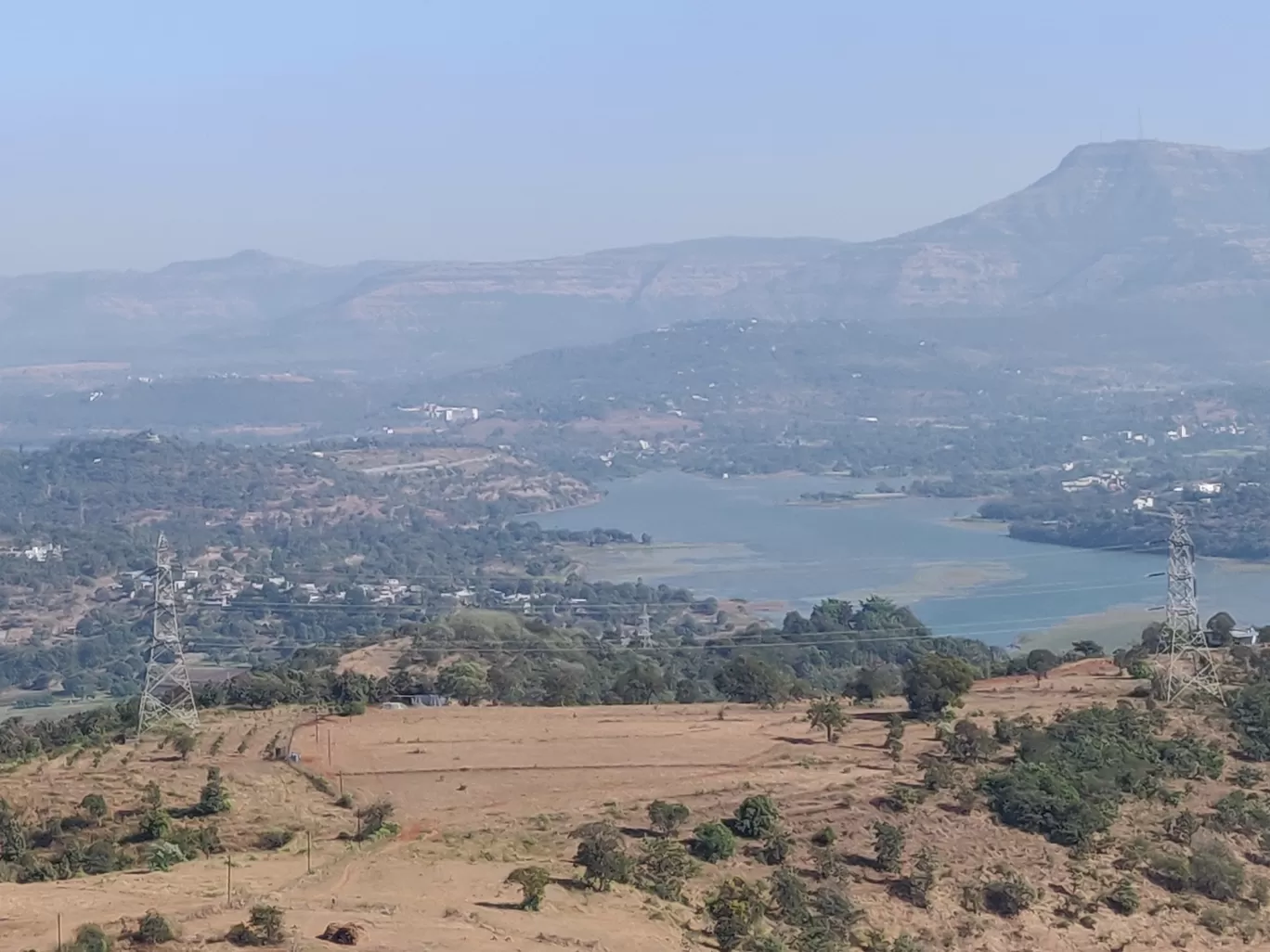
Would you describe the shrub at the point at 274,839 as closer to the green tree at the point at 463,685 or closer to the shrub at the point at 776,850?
the shrub at the point at 776,850

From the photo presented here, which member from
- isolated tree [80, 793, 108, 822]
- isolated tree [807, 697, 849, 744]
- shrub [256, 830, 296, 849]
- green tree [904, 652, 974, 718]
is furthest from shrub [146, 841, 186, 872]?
green tree [904, 652, 974, 718]

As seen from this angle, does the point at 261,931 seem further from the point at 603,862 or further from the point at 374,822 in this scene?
the point at 374,822

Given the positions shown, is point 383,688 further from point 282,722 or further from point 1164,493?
point 1164,493

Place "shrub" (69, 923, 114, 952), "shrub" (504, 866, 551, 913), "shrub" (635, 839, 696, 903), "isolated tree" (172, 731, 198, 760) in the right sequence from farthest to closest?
"isolated tree" (172, 731, 198, 760)
"shrub" (635, 839, 696, 903)
"shrub" (504, 866, 551, 913)
"shrub" (69, 923, 114, 952)

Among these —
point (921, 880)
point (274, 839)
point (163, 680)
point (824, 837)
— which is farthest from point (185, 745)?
point (921, 880)

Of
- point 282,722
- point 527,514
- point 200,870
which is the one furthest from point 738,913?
point 527,514

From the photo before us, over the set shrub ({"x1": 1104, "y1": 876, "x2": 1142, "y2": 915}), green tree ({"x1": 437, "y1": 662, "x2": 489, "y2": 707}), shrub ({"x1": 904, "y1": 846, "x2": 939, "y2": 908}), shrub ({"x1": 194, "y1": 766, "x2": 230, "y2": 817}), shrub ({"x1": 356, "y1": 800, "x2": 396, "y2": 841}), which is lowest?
green tree ({"x1": 437, "y1": 662, "x2": 489, "y2": 707})

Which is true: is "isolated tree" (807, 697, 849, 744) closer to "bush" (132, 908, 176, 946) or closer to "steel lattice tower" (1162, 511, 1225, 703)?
"steel lattice tower" (1162, 511, 1225, 703)
